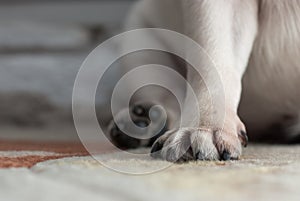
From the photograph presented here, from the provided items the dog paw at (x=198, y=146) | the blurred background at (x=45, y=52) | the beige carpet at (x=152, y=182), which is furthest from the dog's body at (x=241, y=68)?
the blurred background at (x=45, y=52)

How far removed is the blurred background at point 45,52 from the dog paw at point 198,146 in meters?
1.15

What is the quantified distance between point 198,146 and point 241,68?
0.34 metres

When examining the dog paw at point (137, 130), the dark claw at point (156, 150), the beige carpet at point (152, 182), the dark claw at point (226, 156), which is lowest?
the beige carpet at point (152, 182)

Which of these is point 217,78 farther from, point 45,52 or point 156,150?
point 45,52

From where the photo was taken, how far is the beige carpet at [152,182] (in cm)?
72

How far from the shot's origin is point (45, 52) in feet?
9.84

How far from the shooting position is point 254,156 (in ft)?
3.85

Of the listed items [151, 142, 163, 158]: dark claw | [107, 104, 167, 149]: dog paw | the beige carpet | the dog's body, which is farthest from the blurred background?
the beige carpet

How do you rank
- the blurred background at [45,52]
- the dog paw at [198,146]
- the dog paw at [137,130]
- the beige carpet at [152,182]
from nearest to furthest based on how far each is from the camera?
1. the beige carpet at [152,182]
2. the dog paw at [198,146]
3. the dog paw at [137,130]
4. the blurred background at [45,52]

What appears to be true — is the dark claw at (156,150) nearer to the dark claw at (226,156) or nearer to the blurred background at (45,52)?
the dark claw at (226,156)

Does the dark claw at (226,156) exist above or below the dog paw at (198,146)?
below

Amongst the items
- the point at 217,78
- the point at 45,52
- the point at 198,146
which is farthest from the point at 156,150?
the point at 45,52

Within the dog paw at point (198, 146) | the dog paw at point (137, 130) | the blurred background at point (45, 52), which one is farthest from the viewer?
the blurred background at point (45, 52)

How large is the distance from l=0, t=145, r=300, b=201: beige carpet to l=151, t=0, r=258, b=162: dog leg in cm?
10
